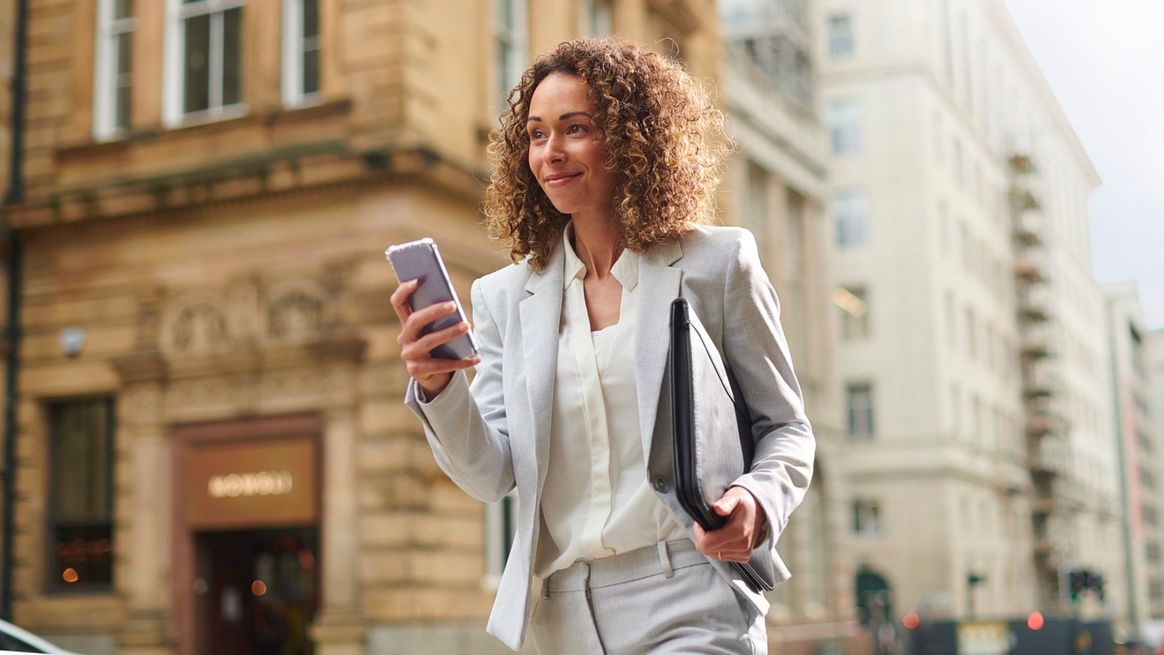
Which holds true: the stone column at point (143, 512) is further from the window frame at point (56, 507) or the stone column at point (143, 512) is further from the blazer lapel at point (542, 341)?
the blazer lapel at point (542, 341)

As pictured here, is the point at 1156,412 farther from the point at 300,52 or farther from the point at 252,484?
the point at 252,484

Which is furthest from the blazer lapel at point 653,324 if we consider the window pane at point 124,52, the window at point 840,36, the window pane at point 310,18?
the window at point 840,36

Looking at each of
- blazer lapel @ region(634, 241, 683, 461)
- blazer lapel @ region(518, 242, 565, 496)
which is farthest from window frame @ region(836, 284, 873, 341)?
blazer lapel @ region(634, 241, 683, 461)

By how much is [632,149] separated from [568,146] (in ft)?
0.38

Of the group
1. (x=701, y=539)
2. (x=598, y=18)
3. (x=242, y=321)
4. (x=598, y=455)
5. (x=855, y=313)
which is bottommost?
(x=701, y=539)

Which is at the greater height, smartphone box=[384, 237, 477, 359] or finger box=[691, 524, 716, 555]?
smartphone box=[384, 237, 477, 359]

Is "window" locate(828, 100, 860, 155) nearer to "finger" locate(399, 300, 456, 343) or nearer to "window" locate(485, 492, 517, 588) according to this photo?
"window" locate(485, 492, 517, 588)

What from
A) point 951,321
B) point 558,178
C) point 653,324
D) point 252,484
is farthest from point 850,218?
point 653,324

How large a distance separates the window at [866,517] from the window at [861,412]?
2.22m

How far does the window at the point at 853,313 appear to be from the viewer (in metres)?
48.4

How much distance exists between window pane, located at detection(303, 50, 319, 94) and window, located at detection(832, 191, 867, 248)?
35358mm

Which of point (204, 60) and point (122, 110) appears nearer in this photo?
point (204, 60)

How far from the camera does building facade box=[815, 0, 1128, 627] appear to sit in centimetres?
4675

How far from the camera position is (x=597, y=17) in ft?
67.4
